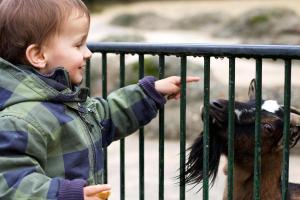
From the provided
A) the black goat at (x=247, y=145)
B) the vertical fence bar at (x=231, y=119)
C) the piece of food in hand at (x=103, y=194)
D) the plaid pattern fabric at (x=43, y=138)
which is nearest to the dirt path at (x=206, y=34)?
the black goat at (x=247, y=145)

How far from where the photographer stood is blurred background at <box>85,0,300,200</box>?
241 inches

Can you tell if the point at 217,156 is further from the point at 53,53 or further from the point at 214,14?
the point at 214,14

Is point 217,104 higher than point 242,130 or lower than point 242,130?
higher

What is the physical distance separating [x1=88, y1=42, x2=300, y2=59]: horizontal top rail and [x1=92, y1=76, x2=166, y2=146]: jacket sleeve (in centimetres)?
13

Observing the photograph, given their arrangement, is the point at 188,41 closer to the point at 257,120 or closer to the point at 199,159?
the point at 199,159

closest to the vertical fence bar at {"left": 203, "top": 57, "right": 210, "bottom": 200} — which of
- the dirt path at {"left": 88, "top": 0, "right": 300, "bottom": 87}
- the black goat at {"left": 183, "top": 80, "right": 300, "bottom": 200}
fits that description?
the black goat at {"left": 183, "top": 80, "right": 300, "bottom": 200}

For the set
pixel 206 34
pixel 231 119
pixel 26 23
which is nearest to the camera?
pixel 26 23

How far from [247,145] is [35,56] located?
1290 millimetres

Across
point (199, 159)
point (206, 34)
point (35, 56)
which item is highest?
point (206, 34)

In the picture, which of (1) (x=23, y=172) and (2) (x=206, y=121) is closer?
(1) (x=23, y=172)

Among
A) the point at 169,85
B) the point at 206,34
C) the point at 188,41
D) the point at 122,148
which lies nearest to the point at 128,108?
the point at 169,85

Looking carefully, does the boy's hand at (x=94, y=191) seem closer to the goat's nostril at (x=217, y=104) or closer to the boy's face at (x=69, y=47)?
the boy's face at (x=69, y=47)

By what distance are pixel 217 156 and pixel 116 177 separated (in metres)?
2.71

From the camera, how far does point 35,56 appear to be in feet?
7.30
